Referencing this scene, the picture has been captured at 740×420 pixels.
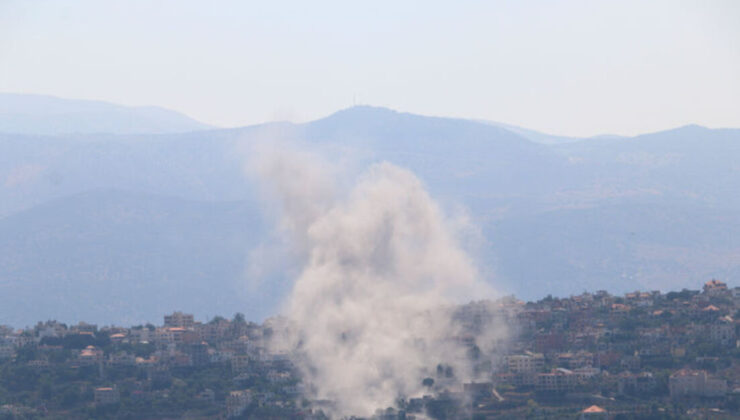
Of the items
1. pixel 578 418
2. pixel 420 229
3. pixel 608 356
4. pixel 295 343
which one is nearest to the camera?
pixel 578 418

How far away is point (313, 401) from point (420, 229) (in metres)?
25.9

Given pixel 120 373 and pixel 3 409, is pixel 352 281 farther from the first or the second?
pixel 3 409

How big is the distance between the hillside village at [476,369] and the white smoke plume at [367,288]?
5.34 feet

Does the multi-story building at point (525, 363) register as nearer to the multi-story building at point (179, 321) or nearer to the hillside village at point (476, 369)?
the hillside village at point (476, 369)

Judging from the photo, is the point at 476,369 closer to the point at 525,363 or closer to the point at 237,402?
the point at 525,363

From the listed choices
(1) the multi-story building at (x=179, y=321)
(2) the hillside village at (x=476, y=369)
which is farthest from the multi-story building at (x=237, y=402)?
(1) the multi-story building at (x=179, y=321)

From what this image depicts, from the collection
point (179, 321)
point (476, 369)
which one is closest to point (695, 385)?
point (476, 369)

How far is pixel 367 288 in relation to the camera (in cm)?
10419

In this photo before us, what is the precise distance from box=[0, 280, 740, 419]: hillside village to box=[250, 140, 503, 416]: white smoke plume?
5.34ft

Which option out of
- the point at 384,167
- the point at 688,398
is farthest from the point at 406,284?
the point at 688,398

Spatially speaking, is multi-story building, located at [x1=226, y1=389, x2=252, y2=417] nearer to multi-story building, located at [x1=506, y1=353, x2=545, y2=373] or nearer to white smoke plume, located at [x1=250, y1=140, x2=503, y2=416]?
white smoke plume, located at [x1=250, y1=140, x2=503, y2=416]

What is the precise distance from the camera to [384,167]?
12319cm

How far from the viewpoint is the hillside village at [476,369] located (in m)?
88.6

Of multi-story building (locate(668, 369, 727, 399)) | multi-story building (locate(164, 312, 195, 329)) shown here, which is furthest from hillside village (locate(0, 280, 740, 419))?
multi-story building (locate(164, 312, 195, 329))
